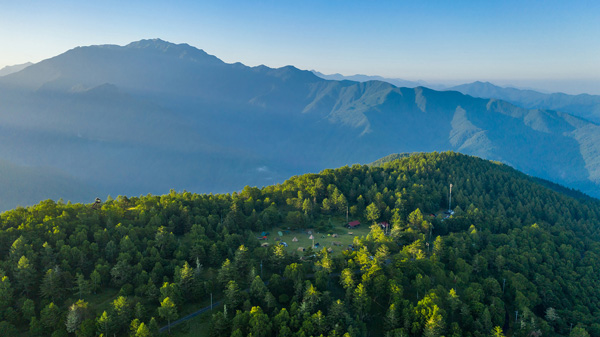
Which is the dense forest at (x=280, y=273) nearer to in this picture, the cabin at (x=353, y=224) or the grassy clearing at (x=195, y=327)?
the grassy clearing at (x=195, y=327)

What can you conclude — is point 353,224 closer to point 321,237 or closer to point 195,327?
point 321,237

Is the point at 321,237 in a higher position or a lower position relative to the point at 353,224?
higher

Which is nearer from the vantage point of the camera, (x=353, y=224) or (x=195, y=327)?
(x=195, y=327)

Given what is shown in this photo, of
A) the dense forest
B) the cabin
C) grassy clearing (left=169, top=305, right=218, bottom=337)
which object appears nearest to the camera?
the dense forest

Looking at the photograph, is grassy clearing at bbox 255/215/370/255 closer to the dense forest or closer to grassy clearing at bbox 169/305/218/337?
the dense forest

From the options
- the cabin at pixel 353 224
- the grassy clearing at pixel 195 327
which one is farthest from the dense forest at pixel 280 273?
the cabin at pixel 353 224

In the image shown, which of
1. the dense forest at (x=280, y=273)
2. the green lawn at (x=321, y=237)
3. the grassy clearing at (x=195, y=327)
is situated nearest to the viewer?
the dense forest at (x=280, y=273)

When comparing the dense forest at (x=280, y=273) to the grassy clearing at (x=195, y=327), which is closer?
the dense forest at (x=280, y=273)

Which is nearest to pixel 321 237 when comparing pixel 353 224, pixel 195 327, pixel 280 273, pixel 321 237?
pixel 321 237

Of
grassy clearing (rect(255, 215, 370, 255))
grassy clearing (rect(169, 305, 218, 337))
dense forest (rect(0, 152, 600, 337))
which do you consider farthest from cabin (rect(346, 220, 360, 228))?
grassy clearing (rect(169, 305, 218, 337))
